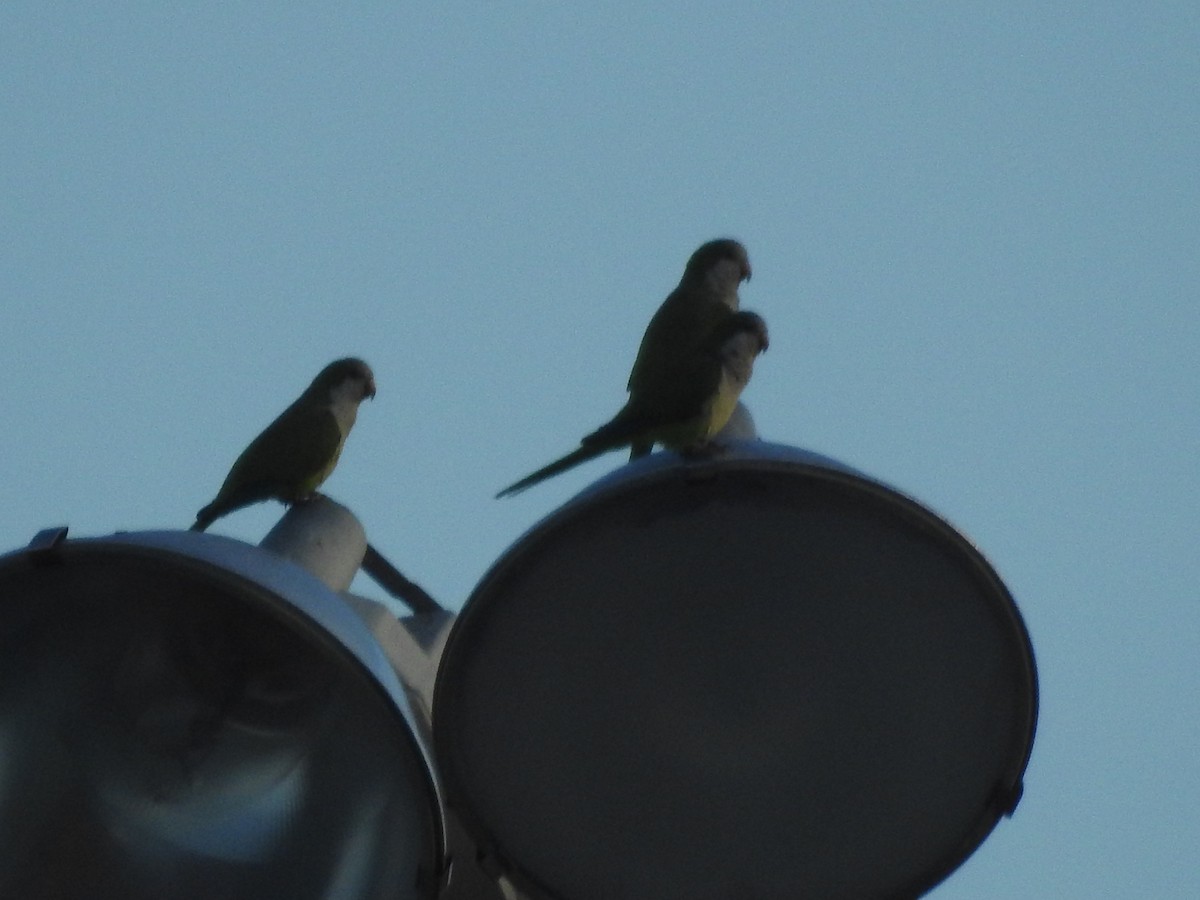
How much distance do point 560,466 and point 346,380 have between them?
10.1ft

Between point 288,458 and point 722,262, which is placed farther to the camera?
point 288,458

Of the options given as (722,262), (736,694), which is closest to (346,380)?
(722,262)

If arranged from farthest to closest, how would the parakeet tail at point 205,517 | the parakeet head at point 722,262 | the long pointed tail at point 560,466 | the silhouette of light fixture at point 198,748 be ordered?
1. the parakeet tail at point 205,517
2. the parakeet head at point 722,262
3. the long pointed tail at point 560,466
4. the silhouette of light fixture at point 198,748

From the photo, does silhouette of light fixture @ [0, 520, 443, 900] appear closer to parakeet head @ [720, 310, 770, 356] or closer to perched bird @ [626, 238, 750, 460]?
parakeet head @ [720, 310, 770, 356]

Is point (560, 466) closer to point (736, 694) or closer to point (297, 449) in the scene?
point (736, 694)

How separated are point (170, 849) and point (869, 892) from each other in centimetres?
92

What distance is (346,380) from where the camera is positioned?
5.71 metres

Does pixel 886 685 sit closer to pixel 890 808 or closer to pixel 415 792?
pixel 890 808

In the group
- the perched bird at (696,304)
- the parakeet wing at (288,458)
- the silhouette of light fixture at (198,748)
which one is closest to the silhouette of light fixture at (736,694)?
the silhouette of light fixture at (198,748)

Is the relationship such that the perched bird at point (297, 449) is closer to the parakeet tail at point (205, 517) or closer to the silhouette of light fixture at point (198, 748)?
the parakeet tail at point (205, 517)

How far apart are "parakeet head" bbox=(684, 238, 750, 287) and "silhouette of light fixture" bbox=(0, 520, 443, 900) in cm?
255

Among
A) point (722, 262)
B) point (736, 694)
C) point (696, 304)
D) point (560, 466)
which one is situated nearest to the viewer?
point (736, 694)

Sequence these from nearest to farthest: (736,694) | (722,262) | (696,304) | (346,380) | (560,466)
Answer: (736,694)
(560,466)
(696,304)
(722,262)
(346,380)

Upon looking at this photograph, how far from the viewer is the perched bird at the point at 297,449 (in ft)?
18.9
